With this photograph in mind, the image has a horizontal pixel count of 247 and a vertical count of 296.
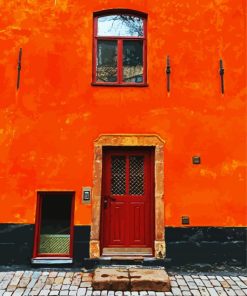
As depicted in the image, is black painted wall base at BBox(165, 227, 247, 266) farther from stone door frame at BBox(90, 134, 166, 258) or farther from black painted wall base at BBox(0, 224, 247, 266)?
stone door frame at BBox(90, 134, 166, 258)

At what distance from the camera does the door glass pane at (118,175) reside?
21.2 ft

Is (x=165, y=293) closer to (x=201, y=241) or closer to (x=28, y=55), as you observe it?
(x=201, y=241)

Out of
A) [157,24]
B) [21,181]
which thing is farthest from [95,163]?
[157,24]

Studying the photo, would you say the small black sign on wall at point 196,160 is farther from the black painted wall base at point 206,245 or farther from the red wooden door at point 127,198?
the black painted wall base at point 206,245

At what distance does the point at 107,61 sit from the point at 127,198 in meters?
2.87

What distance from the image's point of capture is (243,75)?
256 inches

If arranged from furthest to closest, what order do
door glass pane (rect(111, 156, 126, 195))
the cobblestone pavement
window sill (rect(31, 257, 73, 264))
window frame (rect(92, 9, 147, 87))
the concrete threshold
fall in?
window frame (rect(92, 9, 147, 87)) < door glass pane (rect(111, 156, 126, 195)) < window sill (rect(31, 257, 73, 264)) < the concrete threshold < the cobblestone pavement

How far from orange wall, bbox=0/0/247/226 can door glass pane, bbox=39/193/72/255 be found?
0.26 meters

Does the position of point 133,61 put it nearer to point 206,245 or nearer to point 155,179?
point 155,179

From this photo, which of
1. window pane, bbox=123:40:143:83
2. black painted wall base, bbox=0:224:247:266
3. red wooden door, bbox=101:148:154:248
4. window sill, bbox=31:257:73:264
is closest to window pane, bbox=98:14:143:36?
window pane, bbox=123:40:143:83

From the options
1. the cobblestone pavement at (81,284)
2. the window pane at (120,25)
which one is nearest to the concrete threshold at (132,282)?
the cobblestone pavement at (81,284)

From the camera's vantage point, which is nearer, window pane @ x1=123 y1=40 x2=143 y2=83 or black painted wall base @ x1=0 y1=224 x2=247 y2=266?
black painted wall base @ x1=0 y1=224 x2=247 y2=266

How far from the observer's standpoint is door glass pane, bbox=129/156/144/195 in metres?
→ 6.47

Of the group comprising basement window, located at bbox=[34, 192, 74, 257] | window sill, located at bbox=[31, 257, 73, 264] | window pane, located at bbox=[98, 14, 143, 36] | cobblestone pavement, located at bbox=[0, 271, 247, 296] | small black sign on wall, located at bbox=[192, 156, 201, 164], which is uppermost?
window pane, located at bbox=[98, 14, 143, 36]
